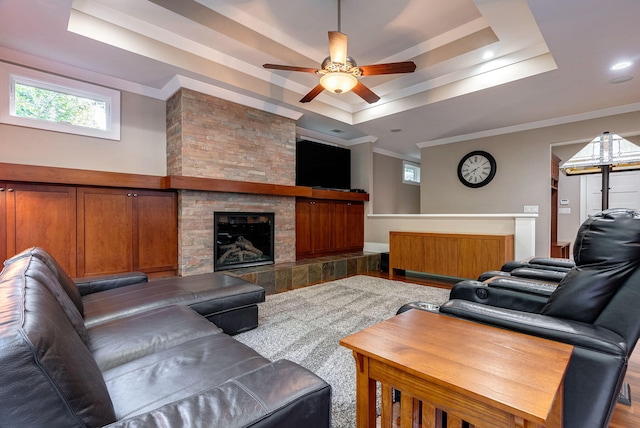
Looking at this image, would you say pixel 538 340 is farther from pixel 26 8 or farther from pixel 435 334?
pixel 26 8

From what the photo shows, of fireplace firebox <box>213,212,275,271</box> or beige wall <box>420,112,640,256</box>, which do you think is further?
beige wall <box>420,112,640,256</box>

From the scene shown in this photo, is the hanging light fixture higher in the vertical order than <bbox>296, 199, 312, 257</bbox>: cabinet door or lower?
higher

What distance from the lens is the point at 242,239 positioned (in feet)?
14.2

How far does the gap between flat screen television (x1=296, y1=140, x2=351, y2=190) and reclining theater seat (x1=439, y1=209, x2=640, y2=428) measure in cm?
429

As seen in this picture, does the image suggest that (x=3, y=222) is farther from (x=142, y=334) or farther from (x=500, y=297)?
(x=500, y=297)

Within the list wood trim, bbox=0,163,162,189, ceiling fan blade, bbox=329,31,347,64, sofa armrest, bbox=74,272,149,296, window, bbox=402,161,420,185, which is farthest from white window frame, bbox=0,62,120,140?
window, bbox=402,161,420,185

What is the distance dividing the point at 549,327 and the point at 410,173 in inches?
284

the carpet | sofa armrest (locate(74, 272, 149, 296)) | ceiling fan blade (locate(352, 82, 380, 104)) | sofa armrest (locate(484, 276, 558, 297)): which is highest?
ceiling fan blade (locate(352, 82, 380, 104))

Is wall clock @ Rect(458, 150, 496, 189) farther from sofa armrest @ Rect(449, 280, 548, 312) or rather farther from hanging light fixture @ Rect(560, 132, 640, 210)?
sofa armrest @ Rect(449, 280, 548, 312)

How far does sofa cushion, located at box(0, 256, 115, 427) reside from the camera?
551 millimetres

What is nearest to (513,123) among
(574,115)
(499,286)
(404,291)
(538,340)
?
(574,115)

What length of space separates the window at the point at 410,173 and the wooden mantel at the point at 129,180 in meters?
3.99

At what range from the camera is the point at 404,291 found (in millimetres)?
3930

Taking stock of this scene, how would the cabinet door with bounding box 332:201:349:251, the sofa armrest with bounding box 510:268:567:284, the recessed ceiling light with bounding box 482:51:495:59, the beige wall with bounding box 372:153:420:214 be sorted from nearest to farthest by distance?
the sofa armrest with bounding box 510:268:567:284, the recessed ceiling light with bounding box 482:51:495:59, the cabinet door with bounding box 332:201:349:251, the beige wall with bounding box 372:153:420:214
